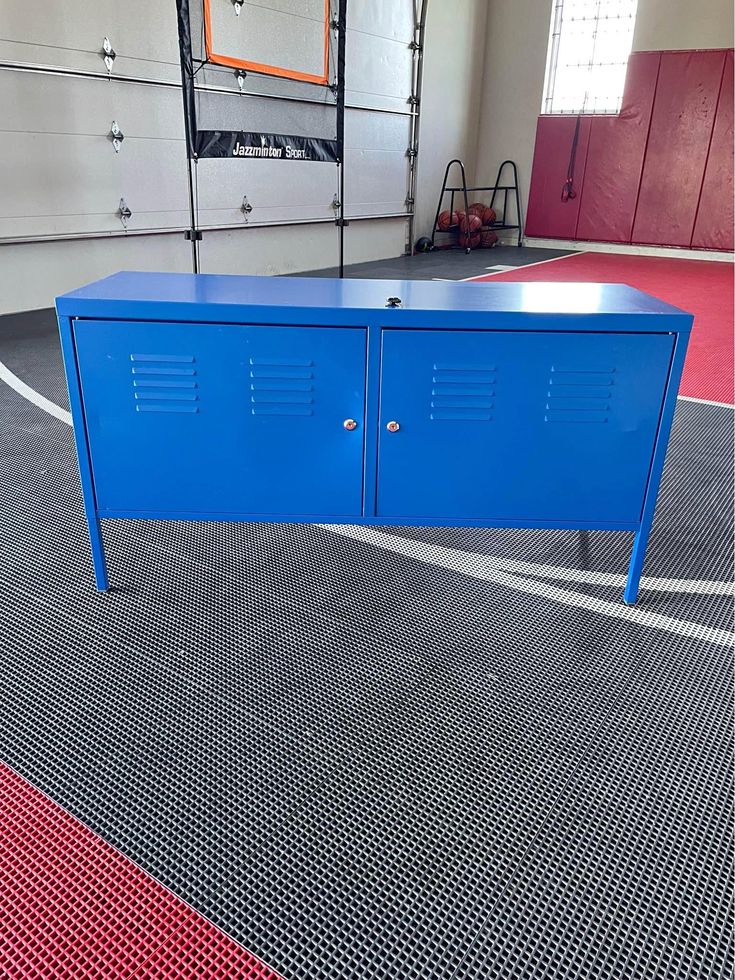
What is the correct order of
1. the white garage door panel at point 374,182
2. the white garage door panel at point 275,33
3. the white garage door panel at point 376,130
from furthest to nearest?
the white garage door panel at point 374,182, the white garage door panel at point 376,130, the white garage door panel at point 275,33

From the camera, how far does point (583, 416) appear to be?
1.78 m

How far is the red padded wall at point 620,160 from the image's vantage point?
9.37 meters

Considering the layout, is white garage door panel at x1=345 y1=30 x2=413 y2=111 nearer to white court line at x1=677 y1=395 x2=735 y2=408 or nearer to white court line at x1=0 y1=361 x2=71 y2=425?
white court line at x1=0 y1=361 x2=71 y2=425

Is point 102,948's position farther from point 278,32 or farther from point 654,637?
point 278,32

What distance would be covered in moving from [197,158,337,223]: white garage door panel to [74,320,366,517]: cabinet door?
5105 mm

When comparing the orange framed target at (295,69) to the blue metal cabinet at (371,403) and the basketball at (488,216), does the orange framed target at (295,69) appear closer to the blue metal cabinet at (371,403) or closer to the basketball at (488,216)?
the blue metal cabinet at (371,403)

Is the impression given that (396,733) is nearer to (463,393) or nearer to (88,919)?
(88,919)

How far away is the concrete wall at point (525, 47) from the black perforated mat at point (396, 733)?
9560 mm

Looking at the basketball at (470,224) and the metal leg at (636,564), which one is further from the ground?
the basketball at (470,224)

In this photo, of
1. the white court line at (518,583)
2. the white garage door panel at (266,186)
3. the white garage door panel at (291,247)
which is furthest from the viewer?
the white garage door panel at (291,247)

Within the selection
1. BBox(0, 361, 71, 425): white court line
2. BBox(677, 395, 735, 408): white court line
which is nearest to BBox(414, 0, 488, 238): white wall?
BBox(677, 395, 735, 408): white court line

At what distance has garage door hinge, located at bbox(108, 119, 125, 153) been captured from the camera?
5492mm

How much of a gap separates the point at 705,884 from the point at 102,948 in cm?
100

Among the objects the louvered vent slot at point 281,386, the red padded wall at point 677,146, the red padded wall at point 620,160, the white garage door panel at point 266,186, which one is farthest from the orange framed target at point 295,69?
the red padded wall at point 677,146
